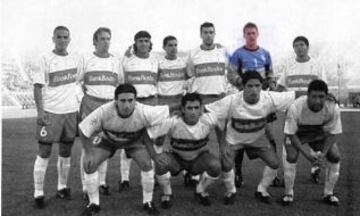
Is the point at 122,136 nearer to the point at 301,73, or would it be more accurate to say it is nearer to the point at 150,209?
the point at 150,209

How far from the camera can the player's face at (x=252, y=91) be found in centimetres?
521

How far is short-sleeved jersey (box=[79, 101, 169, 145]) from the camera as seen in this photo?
4969 mm

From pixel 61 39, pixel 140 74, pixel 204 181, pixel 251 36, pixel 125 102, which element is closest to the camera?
pixel 125 102

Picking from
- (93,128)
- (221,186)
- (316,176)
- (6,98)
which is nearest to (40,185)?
(93,128)

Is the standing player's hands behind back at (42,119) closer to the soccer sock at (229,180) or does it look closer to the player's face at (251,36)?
the soccer sock at (229,180)

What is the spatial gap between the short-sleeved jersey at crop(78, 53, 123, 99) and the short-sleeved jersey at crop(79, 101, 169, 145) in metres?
0.67

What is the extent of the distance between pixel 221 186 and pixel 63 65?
2875 millimetres

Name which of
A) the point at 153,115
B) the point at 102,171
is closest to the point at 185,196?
the point at 102,171

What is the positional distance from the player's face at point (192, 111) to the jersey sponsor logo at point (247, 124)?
1.77 feet

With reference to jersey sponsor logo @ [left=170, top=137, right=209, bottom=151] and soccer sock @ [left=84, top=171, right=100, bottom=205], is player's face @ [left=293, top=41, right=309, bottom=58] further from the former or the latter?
soccer sock @ [left=84, top=171, right=100, bottom=205]

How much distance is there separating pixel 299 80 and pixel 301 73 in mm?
108

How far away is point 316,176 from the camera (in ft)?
21.0

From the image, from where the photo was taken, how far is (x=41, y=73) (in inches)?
214

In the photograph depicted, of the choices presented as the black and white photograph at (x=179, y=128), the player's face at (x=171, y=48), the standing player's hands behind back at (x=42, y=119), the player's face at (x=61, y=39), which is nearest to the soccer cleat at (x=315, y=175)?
the black and white photograph at (x=179, y=128)
